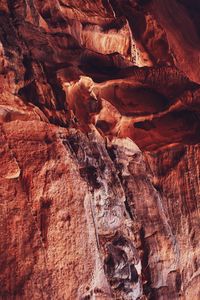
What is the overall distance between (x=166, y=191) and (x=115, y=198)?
1040 millimetres

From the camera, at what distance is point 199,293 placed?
220 inches

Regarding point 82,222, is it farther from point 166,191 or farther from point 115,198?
point 166,191

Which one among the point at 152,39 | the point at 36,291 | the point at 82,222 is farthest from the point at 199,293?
the point at 152,39

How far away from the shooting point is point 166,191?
5.68m

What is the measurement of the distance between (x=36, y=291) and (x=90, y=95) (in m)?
2.83

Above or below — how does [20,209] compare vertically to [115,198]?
above

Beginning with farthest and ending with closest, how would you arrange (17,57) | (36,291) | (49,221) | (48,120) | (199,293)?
(199,293)
(17,57)
(48,120)
(49,221)
(36,291)

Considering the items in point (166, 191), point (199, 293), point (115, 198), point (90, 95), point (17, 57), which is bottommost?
point (199, 293)

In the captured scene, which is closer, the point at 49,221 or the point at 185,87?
the point at 49,221

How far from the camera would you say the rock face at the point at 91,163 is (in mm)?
3986

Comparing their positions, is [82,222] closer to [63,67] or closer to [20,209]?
[20,209]

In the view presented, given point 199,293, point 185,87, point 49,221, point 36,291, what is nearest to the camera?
point 36,291

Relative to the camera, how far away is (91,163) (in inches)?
191

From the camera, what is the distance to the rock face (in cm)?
399
